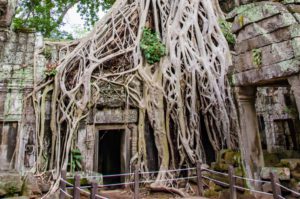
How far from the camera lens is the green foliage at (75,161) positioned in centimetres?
498

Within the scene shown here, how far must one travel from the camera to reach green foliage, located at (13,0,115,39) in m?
9.73

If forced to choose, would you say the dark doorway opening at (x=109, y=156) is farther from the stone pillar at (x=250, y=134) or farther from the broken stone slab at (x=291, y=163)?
the broken stone slab at (x=291, y=163)

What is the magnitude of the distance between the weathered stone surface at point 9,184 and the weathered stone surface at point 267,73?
290 centimetres

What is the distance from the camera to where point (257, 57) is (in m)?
3.17

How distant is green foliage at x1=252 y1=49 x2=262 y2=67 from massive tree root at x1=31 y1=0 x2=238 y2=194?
6.36 ft

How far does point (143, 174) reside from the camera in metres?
5.23

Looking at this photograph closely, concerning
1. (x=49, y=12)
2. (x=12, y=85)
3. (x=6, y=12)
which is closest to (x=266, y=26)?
(x=6, y=12)

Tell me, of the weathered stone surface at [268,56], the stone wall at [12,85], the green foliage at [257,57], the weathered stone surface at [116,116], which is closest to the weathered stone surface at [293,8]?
the weathered stone surface at [268,56]

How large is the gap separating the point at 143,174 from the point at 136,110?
1.42 m

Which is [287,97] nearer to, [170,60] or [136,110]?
[170,60]

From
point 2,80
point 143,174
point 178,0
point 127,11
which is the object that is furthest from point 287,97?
point 2,80

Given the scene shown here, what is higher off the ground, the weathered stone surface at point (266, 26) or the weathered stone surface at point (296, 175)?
the weathered stone surface at point (266, 26)

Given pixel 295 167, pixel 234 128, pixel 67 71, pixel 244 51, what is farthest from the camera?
pixel 67 71

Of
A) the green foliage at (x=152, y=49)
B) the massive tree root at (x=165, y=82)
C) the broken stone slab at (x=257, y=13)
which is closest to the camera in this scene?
the broken stone slab at (x=257, y=13)
